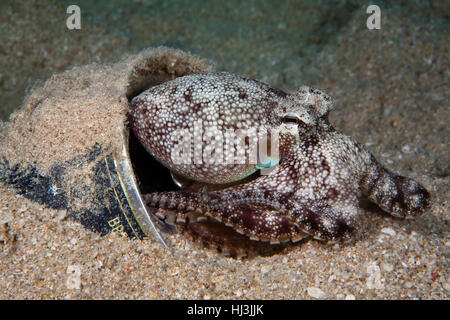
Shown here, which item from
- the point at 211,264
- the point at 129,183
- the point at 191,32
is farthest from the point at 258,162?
the point at 191,32

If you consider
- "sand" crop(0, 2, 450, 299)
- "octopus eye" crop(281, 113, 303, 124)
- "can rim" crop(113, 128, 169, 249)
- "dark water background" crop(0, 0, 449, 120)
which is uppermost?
"dark water background" crop(0, 0, 449, 120)

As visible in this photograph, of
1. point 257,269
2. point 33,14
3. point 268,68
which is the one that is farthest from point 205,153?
point 33,14

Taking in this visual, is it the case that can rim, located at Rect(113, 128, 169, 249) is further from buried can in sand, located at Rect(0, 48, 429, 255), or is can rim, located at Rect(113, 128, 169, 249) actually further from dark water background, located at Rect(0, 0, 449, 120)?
dark water background, located at Rect(0, 0, 449, 120)

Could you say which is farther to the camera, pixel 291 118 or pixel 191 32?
pixel 191 32

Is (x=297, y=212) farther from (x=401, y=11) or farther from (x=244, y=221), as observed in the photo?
(x=401, y=11)

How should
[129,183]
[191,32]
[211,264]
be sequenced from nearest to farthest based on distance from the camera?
[129,183] < [211,264] < [191,32]

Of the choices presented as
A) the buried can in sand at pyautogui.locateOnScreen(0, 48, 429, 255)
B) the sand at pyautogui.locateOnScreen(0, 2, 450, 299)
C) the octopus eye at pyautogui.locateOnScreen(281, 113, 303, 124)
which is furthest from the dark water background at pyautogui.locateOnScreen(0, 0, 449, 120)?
the sand at pyautogui.locateOnScreen(0, 2, 450, 299)

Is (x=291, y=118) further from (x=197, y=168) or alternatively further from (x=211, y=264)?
(x=211, y=264)
